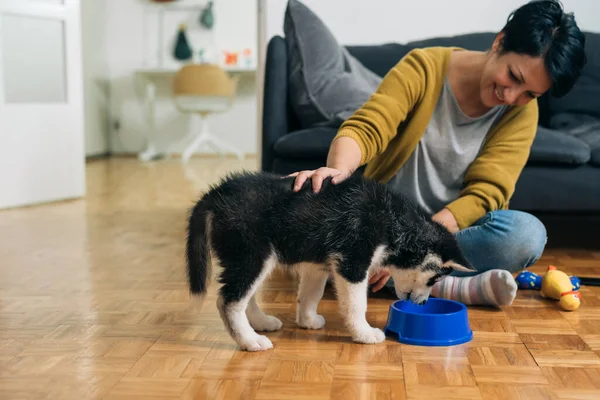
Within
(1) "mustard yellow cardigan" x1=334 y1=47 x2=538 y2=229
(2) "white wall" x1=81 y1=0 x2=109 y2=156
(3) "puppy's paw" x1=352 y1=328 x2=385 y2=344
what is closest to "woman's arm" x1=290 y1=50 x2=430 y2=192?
(1) "mustard yellow cardigan" x1=334 y1=47 x2=538 y2=229

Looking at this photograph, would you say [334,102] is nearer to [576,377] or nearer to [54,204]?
[576,377]

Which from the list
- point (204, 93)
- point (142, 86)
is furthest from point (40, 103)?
point (142, 86)

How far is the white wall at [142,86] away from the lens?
7.19 metres

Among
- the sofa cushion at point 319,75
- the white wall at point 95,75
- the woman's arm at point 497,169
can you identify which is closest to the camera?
the woman's arm at point 497,169

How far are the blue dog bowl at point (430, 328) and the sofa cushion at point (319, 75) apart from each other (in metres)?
1.18

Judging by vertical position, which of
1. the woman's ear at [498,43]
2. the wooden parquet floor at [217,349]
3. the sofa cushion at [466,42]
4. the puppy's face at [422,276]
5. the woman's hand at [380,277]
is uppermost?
the sofa cushion at [466,42]

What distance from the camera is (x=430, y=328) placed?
5.48 ft

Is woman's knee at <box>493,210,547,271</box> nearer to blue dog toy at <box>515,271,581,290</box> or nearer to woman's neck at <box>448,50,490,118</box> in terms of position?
blue dog toy at <box>515,271,581,290</box>

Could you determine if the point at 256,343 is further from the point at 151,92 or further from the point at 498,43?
the point at 151,92

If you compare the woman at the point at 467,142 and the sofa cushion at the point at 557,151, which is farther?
the sofa cushion at the point at 557,151

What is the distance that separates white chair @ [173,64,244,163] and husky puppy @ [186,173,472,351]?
4.94 metres

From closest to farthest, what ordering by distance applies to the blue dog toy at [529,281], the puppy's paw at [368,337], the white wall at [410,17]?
the puppy's paw at [368,337] < the blue dog toy at [529,281] < the white wall at [410,17]

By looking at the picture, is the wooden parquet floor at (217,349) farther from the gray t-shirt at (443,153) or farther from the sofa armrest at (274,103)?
the sofa armrest at (274,103)

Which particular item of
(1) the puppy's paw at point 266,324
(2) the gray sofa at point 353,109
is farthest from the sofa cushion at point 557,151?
(1) the puppy's paw at point 266,324
